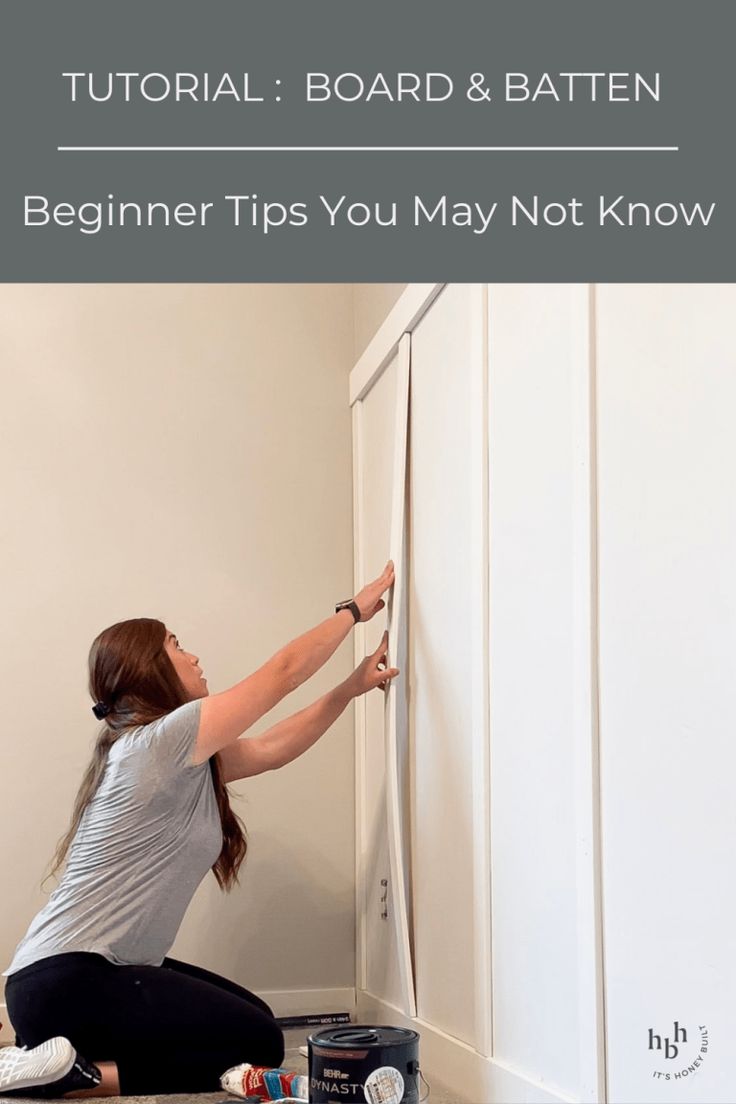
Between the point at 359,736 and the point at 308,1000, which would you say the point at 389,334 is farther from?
the point at 308,1000

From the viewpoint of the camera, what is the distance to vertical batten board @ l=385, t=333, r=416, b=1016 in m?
2.92

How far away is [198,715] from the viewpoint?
8.68 feet

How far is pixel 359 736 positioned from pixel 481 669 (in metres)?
1.34

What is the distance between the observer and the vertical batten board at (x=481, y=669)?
7.73 ft

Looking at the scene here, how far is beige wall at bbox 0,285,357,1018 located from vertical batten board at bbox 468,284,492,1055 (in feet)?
4.30

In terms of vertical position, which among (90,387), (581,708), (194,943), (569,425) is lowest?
(194,943)

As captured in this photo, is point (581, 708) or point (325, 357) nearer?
point (581, 708)

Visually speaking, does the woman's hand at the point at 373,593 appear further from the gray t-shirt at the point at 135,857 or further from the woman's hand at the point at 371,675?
the gray t-shirt at the point at 135,857

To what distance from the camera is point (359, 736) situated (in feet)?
12.1
